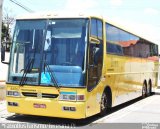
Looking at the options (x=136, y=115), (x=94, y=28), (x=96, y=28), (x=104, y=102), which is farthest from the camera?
(x=136, y=115)

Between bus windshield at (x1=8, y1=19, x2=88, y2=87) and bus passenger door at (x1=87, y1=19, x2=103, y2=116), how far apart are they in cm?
32

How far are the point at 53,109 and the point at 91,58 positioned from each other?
1.73 meters

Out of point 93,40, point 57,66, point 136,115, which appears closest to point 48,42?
point 57,66

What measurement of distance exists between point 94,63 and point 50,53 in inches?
50.1

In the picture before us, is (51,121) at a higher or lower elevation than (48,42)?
lower

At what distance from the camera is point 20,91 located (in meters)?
11.3

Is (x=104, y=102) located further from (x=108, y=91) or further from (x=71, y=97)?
(x=71, y=97)

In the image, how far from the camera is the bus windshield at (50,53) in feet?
36.0

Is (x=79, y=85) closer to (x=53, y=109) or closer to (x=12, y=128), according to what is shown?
(x=53, y=109)

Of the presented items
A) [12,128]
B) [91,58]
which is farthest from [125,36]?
[12,128]

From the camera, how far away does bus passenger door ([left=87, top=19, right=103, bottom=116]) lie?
11203 mm

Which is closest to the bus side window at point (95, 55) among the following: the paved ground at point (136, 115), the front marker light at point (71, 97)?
the front marker light at point (71, 97)

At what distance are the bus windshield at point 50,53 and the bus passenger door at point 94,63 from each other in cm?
32

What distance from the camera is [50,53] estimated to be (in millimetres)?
11219
